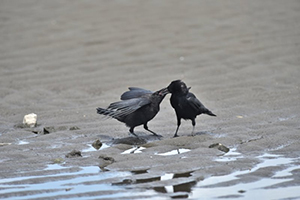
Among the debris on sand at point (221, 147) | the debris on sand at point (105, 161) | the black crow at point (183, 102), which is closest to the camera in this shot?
the debris on sand at point (105, 161)

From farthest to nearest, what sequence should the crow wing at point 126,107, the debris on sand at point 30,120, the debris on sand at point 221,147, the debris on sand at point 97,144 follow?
the debris on sand at point 30,120, the crow wing at point 126,107, the debris on sand at point 97,144, the debris on sand at point 221,147

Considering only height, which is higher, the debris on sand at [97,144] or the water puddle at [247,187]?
the debris on sand at [97,144]

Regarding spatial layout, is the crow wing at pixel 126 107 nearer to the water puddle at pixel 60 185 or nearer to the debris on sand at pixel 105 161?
the debris on sand at pixel 105 161

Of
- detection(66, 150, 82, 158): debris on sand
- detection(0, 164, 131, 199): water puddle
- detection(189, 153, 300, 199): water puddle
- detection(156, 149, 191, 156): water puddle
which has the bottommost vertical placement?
detection(189, 153, 300, 199): water puddle

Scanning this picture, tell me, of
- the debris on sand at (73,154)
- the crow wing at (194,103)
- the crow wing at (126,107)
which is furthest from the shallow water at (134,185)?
the crow wing at (194,103)

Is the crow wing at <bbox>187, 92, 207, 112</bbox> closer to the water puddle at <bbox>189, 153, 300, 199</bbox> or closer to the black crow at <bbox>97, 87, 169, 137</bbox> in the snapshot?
the black crow at <bbox>97, 87, 169, 137</bbox>

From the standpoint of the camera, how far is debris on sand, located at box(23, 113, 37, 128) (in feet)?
23.5

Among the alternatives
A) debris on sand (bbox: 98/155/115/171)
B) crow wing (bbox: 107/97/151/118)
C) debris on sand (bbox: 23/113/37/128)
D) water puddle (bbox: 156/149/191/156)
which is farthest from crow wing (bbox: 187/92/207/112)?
debris on sand (bbox: 23/113/37/128)

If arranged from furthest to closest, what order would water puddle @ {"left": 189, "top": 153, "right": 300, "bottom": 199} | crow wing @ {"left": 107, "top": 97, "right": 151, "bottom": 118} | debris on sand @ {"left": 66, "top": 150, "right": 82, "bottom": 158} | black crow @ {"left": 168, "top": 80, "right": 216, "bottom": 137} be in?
black crow @ {"left": 168, "top": 80, "right": 216, "bottom": 137} < crow wing @ {"left": 107, "top": 97, "right": 151, "bottom": 118} < debris on sand @ {"left": 66, "top": 150, "right": 82, "bottom": 158} < water puddle @ {"left": 189, "top": 153, "right": 300, "bottom": 199}

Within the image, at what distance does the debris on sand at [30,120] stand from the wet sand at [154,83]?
0.10m

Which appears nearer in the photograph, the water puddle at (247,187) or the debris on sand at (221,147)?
the water puddle at (247,187)

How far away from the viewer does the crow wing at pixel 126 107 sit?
6594 mm

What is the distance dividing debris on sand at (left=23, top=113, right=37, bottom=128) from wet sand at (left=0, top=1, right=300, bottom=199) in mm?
101

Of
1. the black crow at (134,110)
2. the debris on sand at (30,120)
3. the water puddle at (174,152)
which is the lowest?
the water puddle at (174,152)
